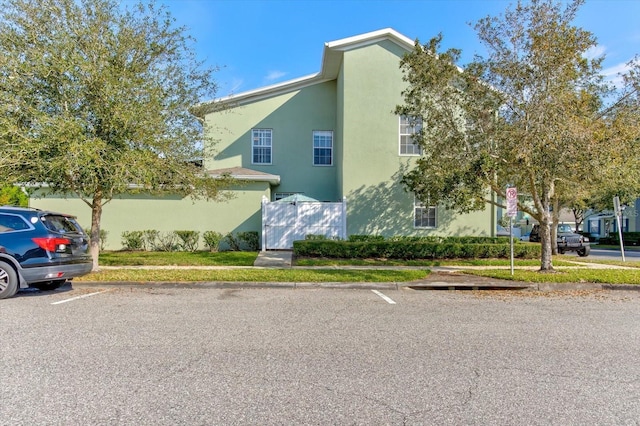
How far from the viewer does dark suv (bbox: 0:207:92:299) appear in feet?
26.4

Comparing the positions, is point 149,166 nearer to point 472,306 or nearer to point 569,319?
point 472,306

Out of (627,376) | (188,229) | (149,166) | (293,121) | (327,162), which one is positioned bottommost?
(627,376)

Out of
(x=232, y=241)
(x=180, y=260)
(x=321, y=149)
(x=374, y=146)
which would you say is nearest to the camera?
(x=180, y=260)

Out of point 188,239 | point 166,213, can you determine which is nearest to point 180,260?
point 188,239

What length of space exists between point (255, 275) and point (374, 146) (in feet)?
31.6

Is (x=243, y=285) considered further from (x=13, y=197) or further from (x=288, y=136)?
(x=13, y=197)

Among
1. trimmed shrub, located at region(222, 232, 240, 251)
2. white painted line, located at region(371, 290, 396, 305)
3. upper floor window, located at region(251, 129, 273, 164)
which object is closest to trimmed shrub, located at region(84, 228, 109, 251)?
trimmed shrub, located at region(222, 232, 240, 251)

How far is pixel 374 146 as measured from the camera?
18656 mm

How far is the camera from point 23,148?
9.17 m

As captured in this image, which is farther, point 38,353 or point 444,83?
point 444,83

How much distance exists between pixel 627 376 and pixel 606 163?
767 centimetres

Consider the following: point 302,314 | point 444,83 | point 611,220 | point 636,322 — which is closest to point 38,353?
point 302,314

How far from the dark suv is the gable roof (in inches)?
372

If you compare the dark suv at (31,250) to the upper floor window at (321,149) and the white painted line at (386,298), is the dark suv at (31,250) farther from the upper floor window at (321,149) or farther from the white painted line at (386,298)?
the upper floor window at (321,149)
